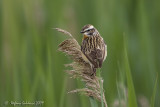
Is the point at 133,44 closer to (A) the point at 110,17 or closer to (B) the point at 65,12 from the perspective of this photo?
(A) the point at 110,17

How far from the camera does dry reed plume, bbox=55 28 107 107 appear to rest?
2.26 m

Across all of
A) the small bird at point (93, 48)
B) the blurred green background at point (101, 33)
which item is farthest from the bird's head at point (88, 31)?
the blurred green background at point (101, 33)

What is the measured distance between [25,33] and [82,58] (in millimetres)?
1579

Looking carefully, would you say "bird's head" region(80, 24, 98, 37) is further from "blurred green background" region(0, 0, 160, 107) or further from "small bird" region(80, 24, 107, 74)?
"blurred green background" region(0, 0, 160, 107)

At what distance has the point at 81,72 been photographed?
7.67 feet

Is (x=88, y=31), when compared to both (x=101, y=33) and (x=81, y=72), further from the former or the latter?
(x=81, y=72)

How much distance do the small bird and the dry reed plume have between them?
109 mm

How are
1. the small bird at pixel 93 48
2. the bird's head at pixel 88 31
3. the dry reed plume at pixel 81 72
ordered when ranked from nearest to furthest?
the dry reed plume at pixel 81 72
the small bird at pixel 93 48
the bird's head at pixel 88 31

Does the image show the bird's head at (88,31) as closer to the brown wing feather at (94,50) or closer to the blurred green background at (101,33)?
the brown wing feather at (94,50)

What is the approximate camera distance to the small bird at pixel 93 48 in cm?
271

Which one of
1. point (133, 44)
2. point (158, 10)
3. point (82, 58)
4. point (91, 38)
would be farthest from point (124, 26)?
point (82, 58)

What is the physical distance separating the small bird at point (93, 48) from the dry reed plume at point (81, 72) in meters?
0.11

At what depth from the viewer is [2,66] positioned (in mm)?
3637

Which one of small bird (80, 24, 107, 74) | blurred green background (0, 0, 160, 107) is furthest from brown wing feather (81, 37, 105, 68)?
blurred green background (0, 0, 160, 107)
